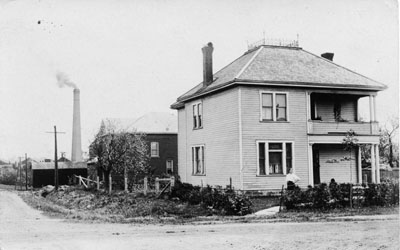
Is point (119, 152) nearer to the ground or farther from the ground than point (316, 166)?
farther from the ground

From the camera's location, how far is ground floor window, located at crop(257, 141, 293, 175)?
87.7 feet

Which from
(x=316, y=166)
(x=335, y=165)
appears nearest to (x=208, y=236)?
(x=316, y=166)

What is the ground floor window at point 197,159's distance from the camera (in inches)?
1227

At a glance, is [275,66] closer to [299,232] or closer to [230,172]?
[230,172]

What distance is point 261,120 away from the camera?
26812mm

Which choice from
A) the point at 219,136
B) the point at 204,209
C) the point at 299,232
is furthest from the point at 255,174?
the point at 299,232

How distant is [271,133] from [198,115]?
606 cm

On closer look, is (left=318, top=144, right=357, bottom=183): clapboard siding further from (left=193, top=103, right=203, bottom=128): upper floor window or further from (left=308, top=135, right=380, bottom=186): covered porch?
(left=193, top=103, right=203, bottom=128): upper floor window

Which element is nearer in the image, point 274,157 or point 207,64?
point 274,157

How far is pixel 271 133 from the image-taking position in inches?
1064

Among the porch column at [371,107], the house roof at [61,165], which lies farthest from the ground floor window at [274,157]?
the house roof at [61,165]

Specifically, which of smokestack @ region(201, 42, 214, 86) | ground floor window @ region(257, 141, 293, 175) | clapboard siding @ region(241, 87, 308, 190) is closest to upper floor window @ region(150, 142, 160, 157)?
smokestack @ region(201, 42, 214, 86)

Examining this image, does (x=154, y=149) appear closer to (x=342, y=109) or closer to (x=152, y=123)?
(x=152, y=123)

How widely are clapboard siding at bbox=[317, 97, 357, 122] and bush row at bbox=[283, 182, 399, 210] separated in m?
7.67
